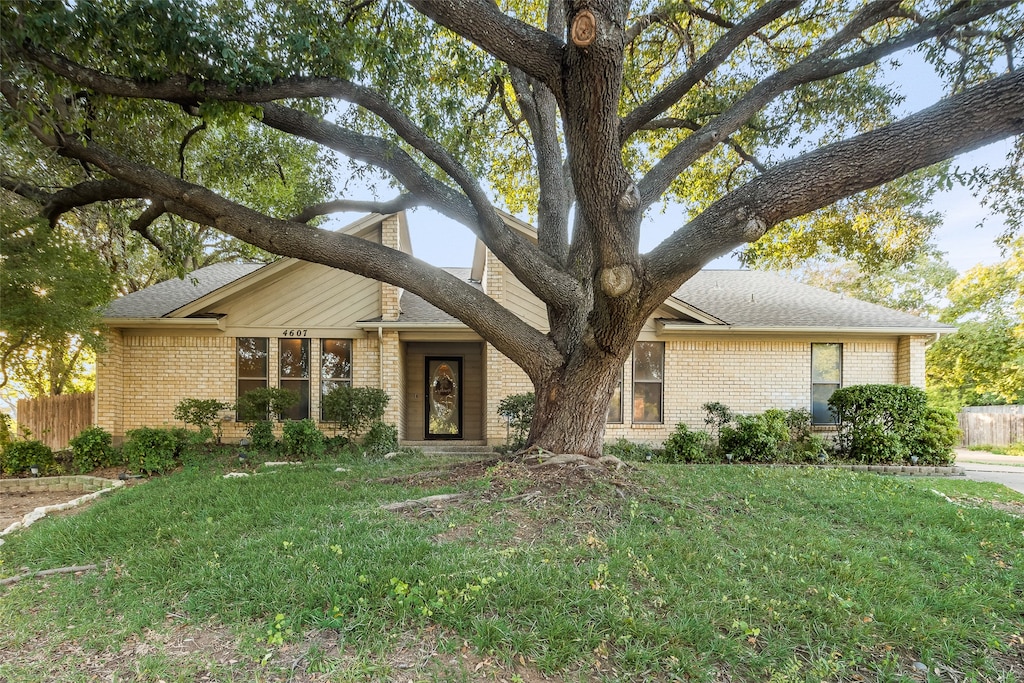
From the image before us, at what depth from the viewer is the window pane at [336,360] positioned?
433 inches

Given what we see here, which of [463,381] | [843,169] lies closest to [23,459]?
[463,381]

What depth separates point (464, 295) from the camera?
19.8ft

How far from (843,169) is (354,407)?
882 centimetres

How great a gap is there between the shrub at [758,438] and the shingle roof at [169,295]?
434 inches

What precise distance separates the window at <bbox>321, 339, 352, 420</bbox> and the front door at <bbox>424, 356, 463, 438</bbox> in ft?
7.90

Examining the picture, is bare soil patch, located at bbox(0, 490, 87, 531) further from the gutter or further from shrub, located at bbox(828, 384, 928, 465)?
shrub, located at bbox(828, 384, 928, 465)

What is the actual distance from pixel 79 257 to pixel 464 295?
7080mm

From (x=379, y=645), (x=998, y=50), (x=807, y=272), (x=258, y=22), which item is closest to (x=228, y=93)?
(x=258, y=22)

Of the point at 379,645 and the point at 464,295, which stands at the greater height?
the point at 464,295

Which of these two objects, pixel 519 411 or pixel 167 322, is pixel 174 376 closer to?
pixel 167 322

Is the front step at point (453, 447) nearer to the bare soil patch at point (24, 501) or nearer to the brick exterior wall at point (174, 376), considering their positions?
the brick exterior wall at point (174, 376)

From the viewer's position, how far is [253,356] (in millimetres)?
10930

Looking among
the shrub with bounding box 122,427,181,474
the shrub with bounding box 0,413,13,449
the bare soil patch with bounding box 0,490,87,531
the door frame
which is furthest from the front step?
the shrub with bounding box 0,413,13,449

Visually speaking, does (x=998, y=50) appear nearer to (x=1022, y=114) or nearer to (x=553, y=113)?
(x=1022, y=114)
